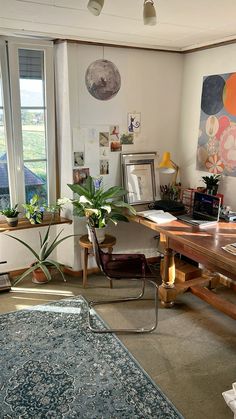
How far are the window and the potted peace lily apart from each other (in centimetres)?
52

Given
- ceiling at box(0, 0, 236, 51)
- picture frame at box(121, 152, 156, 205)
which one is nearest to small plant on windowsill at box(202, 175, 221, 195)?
picture frame at box(121, 152, 156, 205)

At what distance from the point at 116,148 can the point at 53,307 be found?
1.65m

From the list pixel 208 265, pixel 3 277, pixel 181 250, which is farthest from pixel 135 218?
pixel 3 277

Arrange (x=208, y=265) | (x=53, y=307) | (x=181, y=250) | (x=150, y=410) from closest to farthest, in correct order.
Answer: (x=150, y=410) → (x=208, y=265) → (x=181, y=250) → (x=53, y=307)

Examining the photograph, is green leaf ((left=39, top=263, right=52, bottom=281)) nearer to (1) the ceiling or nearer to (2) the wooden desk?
(2) the wooden desk

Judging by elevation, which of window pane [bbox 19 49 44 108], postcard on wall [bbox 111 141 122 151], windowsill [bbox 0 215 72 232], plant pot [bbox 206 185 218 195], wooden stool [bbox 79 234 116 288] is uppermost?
window pane [bbox 19 49 44 108]

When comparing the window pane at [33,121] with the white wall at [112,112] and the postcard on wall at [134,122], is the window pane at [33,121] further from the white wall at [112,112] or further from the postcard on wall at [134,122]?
the postcard on wall at [134,122]

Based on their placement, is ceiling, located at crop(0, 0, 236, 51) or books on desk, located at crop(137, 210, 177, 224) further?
books on desk, located at crop(137, 210, 177, 224)

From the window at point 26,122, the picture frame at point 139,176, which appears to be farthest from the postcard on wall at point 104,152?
the window at point 26,122

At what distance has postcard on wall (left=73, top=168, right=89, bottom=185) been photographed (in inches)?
134

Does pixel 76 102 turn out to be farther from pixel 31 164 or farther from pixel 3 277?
pixel 3 277

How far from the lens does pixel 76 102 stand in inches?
129

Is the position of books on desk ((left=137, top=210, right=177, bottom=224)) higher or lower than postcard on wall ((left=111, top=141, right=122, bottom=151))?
Answer: lower

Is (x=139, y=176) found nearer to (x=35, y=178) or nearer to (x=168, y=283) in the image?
(x=35, y=178)
